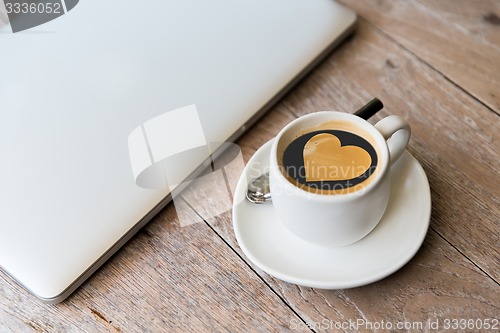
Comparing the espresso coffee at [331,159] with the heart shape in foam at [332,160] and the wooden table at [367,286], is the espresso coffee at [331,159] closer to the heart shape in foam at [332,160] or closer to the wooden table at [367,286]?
the heart shape in foam at [332,160]

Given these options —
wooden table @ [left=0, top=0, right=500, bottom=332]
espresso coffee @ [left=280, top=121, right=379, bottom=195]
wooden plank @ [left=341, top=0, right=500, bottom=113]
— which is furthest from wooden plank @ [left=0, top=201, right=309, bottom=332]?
wooden plank @ [left=341, top=0, right=500, bottom=113]

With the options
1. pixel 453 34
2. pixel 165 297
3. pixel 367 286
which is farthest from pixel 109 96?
pixel 453 34

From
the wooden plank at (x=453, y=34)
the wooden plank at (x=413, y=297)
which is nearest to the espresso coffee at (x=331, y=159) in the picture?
the wooden plank at (x=413, y=297)

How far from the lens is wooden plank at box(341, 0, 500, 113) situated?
742mm

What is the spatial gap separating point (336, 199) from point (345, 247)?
79 millimetres

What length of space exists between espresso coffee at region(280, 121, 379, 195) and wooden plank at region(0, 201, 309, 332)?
12cm

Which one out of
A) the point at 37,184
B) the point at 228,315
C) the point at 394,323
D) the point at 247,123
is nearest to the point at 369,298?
the point at 394,323

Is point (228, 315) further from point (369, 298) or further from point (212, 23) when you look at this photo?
point (212, 23)

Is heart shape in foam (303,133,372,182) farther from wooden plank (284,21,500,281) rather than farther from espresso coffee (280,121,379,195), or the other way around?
wooden plank (284,21,500,281)

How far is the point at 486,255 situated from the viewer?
0.59 metres

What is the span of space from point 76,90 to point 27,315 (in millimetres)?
237

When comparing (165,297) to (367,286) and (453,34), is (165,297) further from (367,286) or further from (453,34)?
(453,34)

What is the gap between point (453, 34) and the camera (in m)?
0.79

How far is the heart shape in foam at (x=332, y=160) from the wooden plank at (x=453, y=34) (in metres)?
0.25
